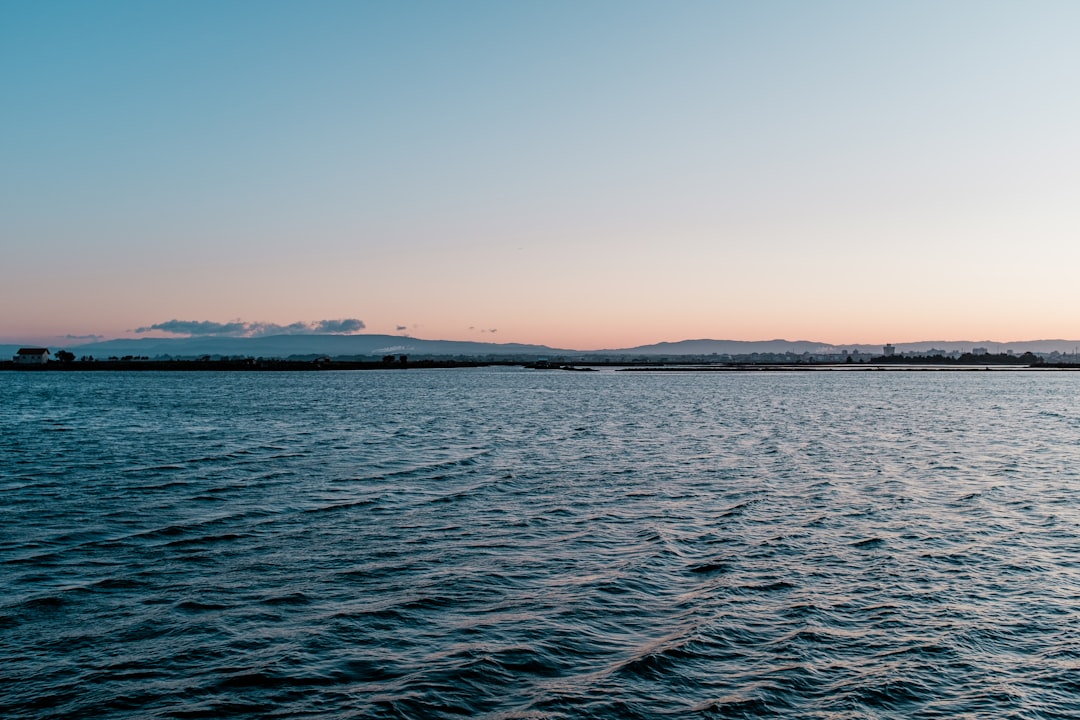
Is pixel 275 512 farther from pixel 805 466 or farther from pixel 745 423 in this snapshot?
pixel 745 423

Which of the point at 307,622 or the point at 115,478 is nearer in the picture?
the point at 307,622

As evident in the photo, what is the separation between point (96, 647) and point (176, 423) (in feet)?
172

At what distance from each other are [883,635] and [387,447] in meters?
34.3

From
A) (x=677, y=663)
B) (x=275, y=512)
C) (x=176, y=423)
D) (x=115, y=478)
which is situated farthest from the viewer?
(x=176, y=423)

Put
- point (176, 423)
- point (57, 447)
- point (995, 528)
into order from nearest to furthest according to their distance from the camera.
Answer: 1. point (995, 528)
2. point (57, 447)
3. point (176, 423)

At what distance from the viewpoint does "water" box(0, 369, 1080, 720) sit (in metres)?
11.6

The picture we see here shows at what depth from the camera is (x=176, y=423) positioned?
6116 centimetres

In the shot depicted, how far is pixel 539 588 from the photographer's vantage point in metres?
16.7

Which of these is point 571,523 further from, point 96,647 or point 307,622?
point 96,647

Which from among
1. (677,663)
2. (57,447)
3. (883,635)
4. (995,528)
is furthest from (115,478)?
(995,528)

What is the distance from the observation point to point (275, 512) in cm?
2481

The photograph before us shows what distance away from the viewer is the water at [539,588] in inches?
455

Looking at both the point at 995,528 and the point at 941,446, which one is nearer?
the point at 995,528

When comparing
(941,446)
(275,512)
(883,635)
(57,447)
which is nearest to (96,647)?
(275,512)
